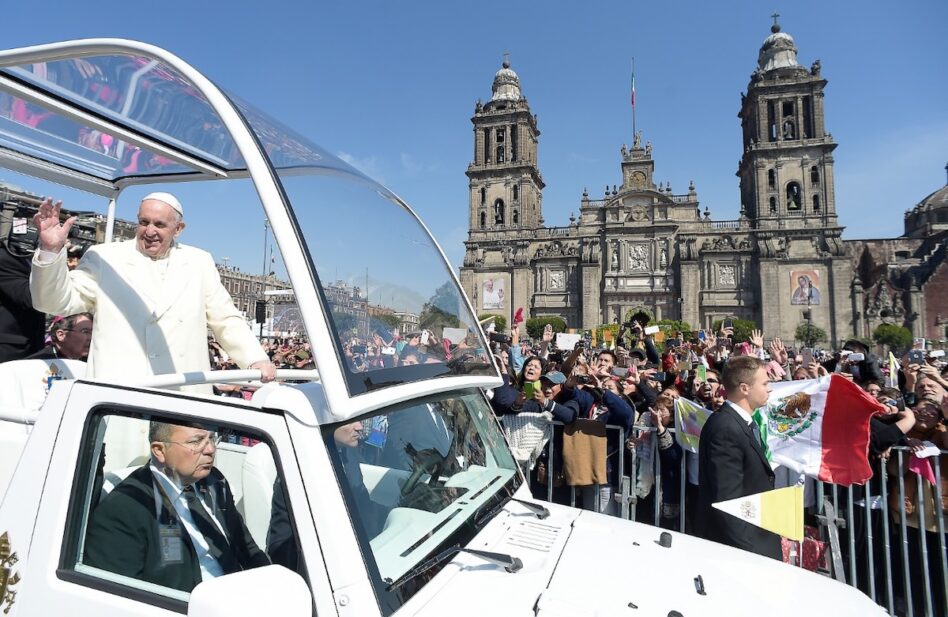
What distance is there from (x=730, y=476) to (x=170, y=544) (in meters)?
2.93

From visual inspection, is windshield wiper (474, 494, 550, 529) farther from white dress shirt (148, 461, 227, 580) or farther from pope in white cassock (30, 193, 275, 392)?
pope in white cassock (30, 193, 275, 392)

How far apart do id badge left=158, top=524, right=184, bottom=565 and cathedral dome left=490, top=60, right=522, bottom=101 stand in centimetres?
6668

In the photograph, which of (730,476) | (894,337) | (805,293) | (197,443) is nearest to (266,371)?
(197,443)

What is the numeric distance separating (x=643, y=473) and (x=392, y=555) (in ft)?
12.1

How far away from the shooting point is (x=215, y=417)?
1.60m

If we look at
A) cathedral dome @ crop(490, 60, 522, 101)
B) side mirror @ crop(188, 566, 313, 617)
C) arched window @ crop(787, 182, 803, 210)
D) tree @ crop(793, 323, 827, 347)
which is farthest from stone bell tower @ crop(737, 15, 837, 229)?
side mirror @ crop(188, 566, 313, 617)

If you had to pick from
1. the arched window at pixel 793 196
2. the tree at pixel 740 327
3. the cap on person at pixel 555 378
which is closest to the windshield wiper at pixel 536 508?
the cap on person at pixel 555 378

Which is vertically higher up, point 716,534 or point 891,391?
point 891,391

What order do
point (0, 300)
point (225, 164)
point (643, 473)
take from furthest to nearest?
point (643, 473) < point (0, 300) < point (225, 164)

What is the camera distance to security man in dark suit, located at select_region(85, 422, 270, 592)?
5.42 feet

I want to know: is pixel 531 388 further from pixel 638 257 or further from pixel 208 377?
pixel 638 257

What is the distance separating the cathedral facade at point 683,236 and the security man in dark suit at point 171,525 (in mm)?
53992

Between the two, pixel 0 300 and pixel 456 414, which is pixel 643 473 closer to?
pixel 456 414

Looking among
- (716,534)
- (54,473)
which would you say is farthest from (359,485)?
(716,534)
